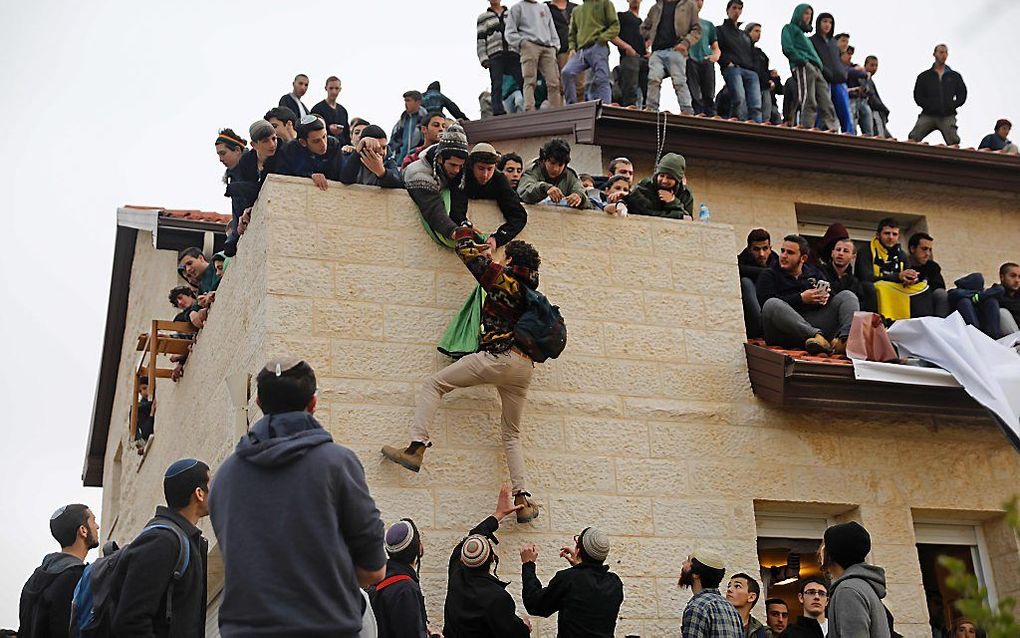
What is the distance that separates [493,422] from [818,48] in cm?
774

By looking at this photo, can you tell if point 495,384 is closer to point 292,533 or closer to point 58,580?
point 58,580

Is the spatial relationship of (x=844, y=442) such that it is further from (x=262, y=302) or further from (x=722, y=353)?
(x=262, y=302)

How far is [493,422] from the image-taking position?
8.49m

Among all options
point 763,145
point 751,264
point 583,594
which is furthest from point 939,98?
point 583,594

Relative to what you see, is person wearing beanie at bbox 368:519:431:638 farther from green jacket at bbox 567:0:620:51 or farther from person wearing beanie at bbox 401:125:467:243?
green jacket at bbox 567:0:620:51

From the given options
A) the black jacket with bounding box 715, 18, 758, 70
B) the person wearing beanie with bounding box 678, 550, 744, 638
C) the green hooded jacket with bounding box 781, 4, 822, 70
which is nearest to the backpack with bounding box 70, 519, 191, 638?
the person wearing beanie with bounding box 678, 550, 744, 638

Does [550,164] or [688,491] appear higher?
[550,164]

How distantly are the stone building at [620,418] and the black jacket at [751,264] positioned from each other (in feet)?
1.41

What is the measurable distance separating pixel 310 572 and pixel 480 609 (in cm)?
282

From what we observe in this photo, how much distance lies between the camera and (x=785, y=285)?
991cm

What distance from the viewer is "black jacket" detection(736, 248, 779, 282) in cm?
1011

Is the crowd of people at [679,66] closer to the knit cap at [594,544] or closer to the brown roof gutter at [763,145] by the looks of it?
the brown roof gutter at [763,145]

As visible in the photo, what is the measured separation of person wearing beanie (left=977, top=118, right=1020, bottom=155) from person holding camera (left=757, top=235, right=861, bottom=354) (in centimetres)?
509

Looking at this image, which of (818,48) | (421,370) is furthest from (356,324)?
(818,48)
